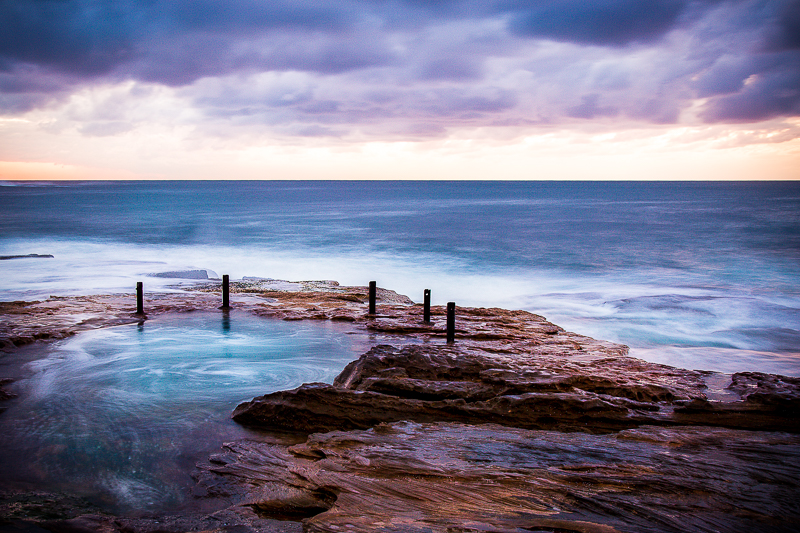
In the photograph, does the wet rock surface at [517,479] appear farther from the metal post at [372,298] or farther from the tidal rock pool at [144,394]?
the metal post at [372,298]

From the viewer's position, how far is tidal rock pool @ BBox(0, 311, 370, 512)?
684 centimetres

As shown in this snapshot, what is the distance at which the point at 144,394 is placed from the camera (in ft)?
32.0

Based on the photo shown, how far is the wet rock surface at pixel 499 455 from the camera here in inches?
210

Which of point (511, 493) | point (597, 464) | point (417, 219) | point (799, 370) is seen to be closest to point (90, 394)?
point (511, 493)

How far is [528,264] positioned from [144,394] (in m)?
30.9

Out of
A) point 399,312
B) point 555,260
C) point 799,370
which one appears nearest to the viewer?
point 799,370

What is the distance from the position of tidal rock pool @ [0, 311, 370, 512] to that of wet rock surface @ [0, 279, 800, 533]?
0.53 metres

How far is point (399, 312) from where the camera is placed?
1608 centimetres

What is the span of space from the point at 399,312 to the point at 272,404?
26.5 feet

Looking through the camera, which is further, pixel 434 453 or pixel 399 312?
pixel 399 312

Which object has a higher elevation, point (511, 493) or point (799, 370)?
point (511, 493)

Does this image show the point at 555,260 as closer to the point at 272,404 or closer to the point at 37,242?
the point at 272,404

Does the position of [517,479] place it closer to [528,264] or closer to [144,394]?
[144,394]

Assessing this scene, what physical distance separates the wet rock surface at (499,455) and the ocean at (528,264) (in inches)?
263
